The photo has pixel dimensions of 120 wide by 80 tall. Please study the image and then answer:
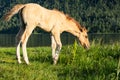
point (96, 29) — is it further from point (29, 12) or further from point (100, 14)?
point (29, 12)

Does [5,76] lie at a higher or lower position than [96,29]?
higher

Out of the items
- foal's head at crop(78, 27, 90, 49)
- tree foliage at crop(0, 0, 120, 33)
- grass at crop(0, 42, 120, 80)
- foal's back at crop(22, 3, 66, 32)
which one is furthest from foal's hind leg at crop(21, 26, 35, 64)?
tree foliage at crop(0, 0, 120, 33)

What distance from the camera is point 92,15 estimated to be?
162 m

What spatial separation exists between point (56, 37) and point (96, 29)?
121484 millimetres

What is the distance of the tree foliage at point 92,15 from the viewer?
438 ft

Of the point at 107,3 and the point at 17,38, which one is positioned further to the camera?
the point at 107,3

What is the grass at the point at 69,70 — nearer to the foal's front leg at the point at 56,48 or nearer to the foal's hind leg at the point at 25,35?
the foal's front leg at the point at 56,48

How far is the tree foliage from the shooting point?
5256 inches

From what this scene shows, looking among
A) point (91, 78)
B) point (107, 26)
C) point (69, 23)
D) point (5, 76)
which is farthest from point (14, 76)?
point (107, 26)

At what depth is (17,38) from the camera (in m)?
11.0

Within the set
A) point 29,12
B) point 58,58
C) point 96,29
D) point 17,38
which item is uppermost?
point 29,12

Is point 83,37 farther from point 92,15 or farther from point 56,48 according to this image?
point 92,15

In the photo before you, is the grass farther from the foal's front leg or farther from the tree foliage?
the tree foliage

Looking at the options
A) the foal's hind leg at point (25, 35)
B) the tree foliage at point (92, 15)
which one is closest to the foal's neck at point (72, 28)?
the foal's hind leg at point (25, 35)
